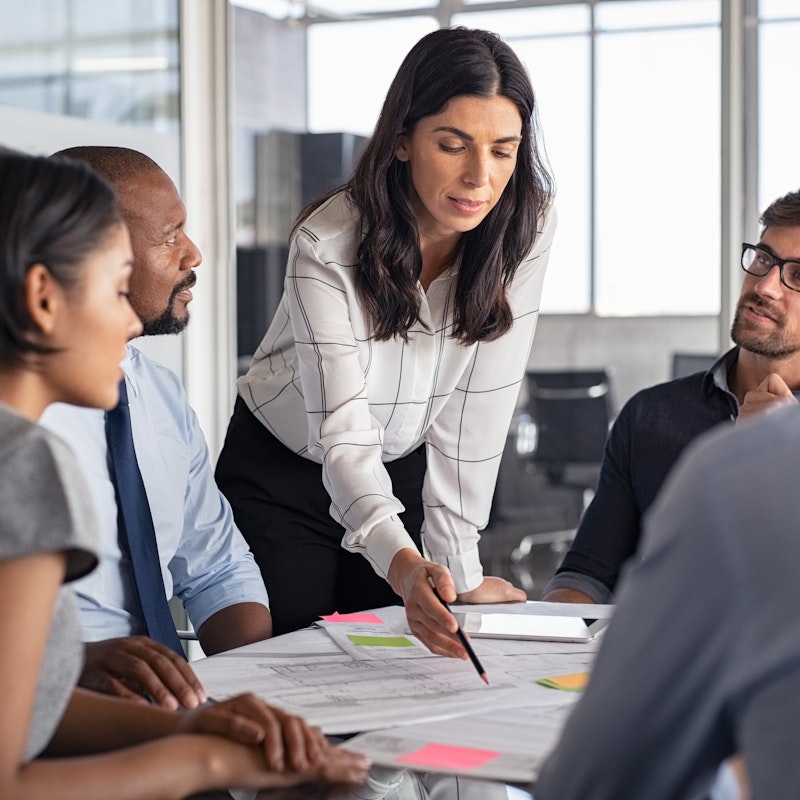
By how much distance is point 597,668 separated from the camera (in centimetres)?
68

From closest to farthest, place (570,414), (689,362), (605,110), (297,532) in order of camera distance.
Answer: (297,532), (689,362), (605,110), (570,414)

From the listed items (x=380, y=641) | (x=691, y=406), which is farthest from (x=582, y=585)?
(x=380, y=641)

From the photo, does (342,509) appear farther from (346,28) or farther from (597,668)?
(346,28)

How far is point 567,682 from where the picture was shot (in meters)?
1.38

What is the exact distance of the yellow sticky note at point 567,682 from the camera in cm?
135

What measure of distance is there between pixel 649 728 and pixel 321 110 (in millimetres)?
4097

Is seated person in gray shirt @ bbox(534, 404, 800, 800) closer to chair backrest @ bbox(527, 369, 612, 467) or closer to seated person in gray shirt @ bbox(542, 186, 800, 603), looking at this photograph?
seated person in gray shirt @ bbox(542, 186, 800, 603)

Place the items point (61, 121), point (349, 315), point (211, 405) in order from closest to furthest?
point (349, 315), point (61, 121), point (211, 405)

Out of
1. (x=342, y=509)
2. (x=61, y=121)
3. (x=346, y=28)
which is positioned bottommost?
(x=342, y=509)

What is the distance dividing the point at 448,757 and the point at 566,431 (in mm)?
4170

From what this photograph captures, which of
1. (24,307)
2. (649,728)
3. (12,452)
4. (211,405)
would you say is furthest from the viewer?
(211,405)

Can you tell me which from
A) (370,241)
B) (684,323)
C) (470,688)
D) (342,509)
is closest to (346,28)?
(684,323)

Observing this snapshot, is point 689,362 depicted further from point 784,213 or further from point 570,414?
point 784,213

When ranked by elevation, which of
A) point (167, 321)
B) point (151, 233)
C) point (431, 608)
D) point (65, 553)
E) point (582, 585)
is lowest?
point (582, 585)
